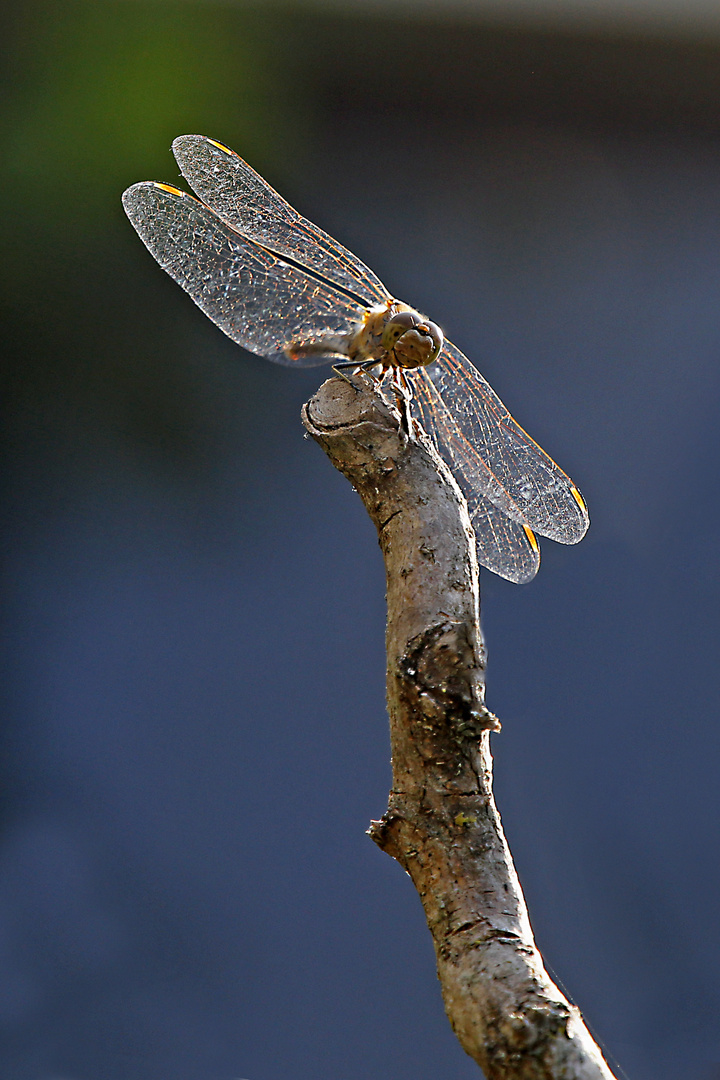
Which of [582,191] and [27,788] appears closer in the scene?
[27,788]

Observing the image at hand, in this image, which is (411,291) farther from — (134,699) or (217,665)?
(134,699)

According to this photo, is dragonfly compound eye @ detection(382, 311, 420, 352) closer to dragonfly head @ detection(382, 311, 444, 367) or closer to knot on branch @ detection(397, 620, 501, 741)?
dragonfly head @ detection(382, 311, 444, 367)

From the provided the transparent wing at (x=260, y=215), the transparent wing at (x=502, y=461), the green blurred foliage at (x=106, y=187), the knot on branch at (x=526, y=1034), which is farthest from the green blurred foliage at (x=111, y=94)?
the knot on branch at (x=526, y=1034)

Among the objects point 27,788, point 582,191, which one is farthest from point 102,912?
point 582,191


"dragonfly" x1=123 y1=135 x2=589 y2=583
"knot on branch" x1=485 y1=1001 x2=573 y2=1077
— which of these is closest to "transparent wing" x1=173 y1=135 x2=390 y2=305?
"dragonfly" x1=123 y1=135 x2=589 y2=583

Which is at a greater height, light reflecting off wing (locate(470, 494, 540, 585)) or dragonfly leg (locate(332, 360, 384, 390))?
dragonfly leg (locate(332, 360, 384, 390))

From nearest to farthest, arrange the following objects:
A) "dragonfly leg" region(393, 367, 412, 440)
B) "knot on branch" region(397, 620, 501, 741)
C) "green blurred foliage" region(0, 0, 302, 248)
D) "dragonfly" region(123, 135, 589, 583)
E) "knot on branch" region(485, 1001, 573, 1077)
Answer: "knot on branch" region(485, 1001, 573, 1077), "knot on branch" region(397, 620, 501, 741), "dragonfly leg" region(393, 367, 412, 440), "dragonfly" region(123, 135, 589, 583), "green blurred foliage" region(0, 0, 302, 248)

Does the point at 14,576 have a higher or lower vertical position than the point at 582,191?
lower
